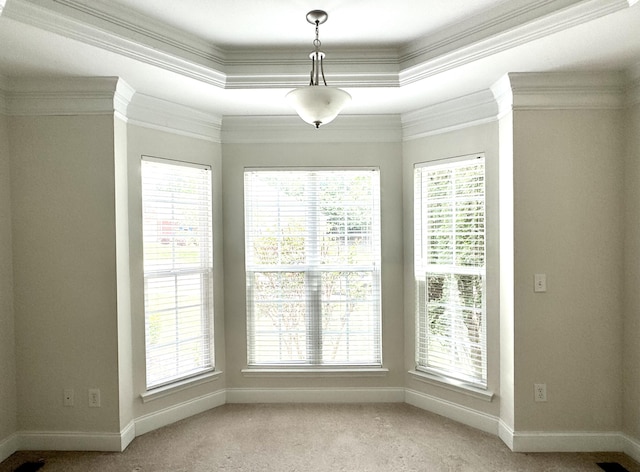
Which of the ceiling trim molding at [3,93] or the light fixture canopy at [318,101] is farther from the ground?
the ceiling trim molding at [3,93]

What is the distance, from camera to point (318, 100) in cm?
191

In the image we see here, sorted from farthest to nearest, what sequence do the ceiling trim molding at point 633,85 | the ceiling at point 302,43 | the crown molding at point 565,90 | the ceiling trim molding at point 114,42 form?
the crown molding at point 565,90 → the ceiling trim molding at point 633,85 → the ceiling at point 302,43 → the ceiling trim molding at point 114,42

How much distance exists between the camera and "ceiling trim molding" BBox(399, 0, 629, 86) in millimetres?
1915

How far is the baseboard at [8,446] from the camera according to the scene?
103 inches

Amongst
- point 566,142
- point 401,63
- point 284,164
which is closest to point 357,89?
point 401,63

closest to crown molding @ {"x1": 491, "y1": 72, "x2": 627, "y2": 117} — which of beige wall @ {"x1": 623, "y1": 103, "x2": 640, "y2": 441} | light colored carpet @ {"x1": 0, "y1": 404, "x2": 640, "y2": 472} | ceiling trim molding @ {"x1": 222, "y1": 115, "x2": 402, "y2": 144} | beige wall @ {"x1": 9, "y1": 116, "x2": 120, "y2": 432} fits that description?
beige wall @ {"x1": 623, "y1": 103, "x2": 640, "y2": 441}

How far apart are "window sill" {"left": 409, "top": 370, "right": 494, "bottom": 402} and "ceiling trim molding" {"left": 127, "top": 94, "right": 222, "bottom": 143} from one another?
269 centimetres

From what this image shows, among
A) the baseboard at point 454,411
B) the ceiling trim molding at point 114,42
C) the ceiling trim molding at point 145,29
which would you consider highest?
the ceiling trim molding at point 145,29

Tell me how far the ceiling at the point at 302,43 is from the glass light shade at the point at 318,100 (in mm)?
593

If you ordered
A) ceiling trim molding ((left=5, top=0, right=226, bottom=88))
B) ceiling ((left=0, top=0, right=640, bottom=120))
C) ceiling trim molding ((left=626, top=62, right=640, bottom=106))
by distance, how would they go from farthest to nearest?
ceiling trim molding ((left=626, top=62, right=640, bottom=106)) → ceiling ((left=0, top=0, right=640, bottom=120)) → ceiling trim molding ((left=5, top=0, right=226, bottom=88))

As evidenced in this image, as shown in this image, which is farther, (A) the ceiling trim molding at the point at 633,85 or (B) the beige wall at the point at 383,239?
(B) the beige wall at the point at 383,239

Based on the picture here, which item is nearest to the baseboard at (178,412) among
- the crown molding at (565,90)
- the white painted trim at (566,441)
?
the white painted trim at (566,441)

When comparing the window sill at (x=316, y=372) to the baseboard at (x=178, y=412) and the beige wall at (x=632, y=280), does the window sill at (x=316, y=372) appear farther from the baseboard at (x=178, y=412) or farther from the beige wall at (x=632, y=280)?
the beige wall at (x=632, y=280)

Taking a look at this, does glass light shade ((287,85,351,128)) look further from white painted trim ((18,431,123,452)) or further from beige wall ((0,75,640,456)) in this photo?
white painted trim ((18,431,123,452))
